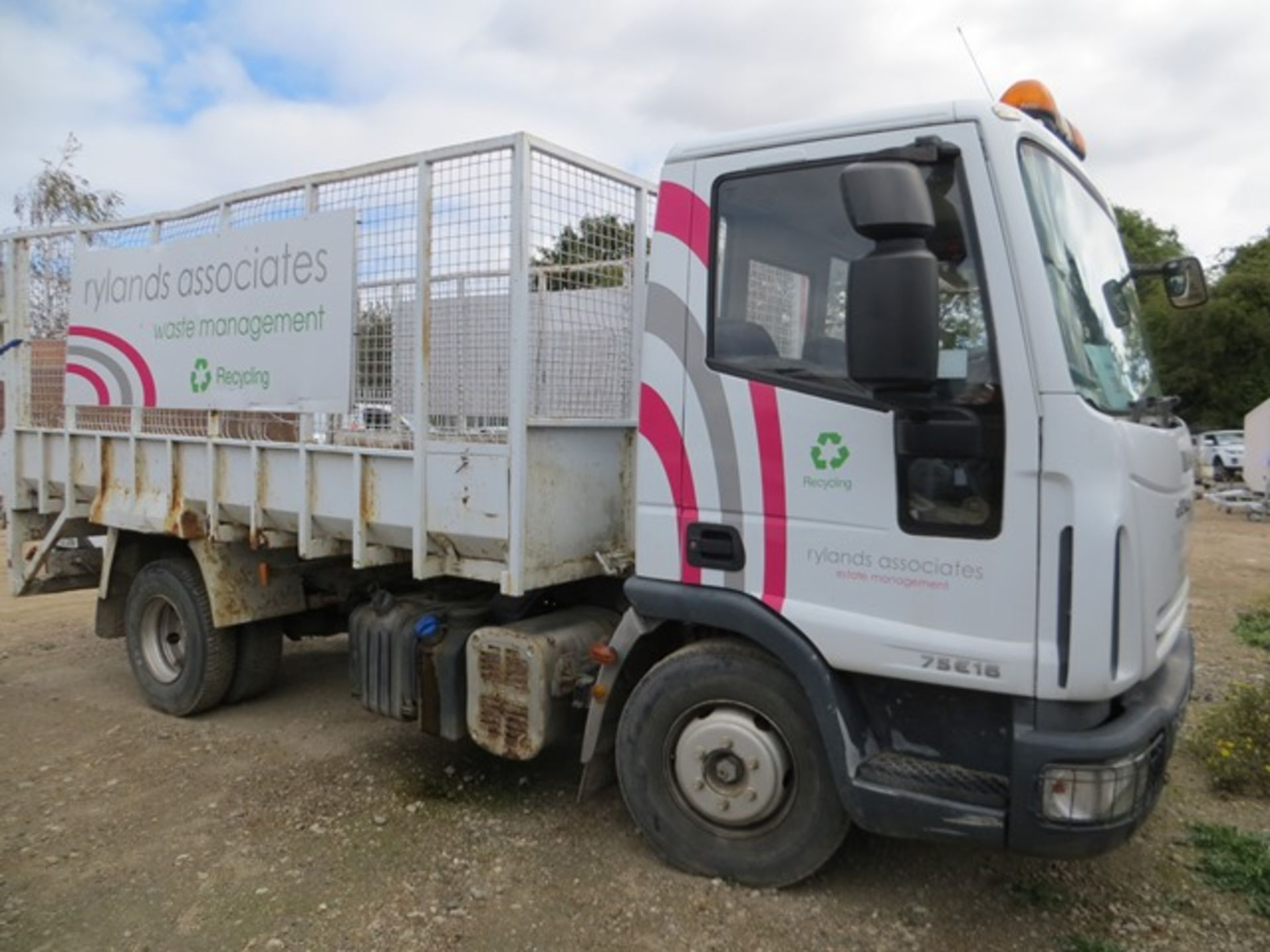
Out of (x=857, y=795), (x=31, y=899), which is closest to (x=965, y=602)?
(x=857, y=795)

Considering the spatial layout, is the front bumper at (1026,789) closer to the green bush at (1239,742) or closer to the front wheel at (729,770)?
the front wheel at (729,770)

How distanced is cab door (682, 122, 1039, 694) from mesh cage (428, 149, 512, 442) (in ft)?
2.99

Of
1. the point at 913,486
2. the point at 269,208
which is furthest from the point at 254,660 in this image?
the point at 913,486

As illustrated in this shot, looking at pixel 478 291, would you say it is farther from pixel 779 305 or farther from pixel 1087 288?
pixel 1087 288

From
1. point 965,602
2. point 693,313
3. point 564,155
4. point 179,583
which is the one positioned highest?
point 564,155

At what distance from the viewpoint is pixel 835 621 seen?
3045 millimetres

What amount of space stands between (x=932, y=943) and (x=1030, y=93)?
286cm

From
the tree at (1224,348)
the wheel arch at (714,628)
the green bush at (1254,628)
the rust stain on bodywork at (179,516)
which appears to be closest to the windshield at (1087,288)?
the wheel arch at (714,628)

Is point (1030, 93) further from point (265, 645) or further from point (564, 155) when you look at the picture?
point (265, 645)

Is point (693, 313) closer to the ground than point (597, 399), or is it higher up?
higher up

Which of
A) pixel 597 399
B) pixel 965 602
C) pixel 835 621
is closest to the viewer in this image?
pixel 965 602

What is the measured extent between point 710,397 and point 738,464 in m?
0.26

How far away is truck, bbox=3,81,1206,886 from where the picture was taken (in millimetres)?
2719

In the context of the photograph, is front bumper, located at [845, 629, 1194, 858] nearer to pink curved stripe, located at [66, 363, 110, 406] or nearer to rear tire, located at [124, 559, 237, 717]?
rear tire, located at [124, 559, 237, 717]
